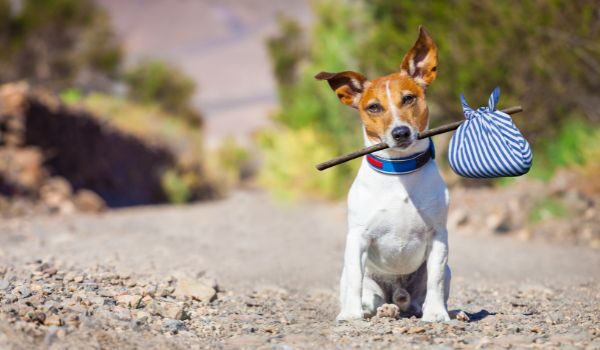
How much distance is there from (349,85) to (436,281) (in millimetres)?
1259

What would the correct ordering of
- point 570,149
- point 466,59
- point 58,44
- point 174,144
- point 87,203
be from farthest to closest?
point 58,44, point 174,144, point 87,203, point 466,59, point 570,149

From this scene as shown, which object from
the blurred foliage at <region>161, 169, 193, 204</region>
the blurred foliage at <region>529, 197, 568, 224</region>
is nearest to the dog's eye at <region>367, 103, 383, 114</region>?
the blurred foliage at <region>529, 197, 568, 224</region>

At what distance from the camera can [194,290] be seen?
4.98m

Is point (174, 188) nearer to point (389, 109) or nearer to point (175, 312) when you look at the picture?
point (175, 312)

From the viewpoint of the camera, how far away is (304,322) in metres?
4.56

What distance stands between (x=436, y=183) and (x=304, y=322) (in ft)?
3.85

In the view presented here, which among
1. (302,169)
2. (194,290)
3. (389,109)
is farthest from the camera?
(302,169)

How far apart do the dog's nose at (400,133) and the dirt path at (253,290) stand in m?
1.01

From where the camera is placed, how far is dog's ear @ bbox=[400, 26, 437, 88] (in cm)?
437

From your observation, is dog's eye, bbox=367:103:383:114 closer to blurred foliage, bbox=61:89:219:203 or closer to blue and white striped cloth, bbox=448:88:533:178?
blue and white striped cloth, bbox=448:88:533:178

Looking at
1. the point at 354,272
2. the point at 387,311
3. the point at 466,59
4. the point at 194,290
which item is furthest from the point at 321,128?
the point at 354,272

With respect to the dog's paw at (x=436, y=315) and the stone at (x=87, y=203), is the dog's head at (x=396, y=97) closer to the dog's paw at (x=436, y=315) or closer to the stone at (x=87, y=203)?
the dog's paw at (x=436, y=315)

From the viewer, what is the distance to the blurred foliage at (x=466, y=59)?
1110 centimetres

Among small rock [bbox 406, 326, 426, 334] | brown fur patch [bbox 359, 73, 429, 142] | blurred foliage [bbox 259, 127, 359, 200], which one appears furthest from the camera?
blurred foliage [bbox 259, 127, 359, 200]
